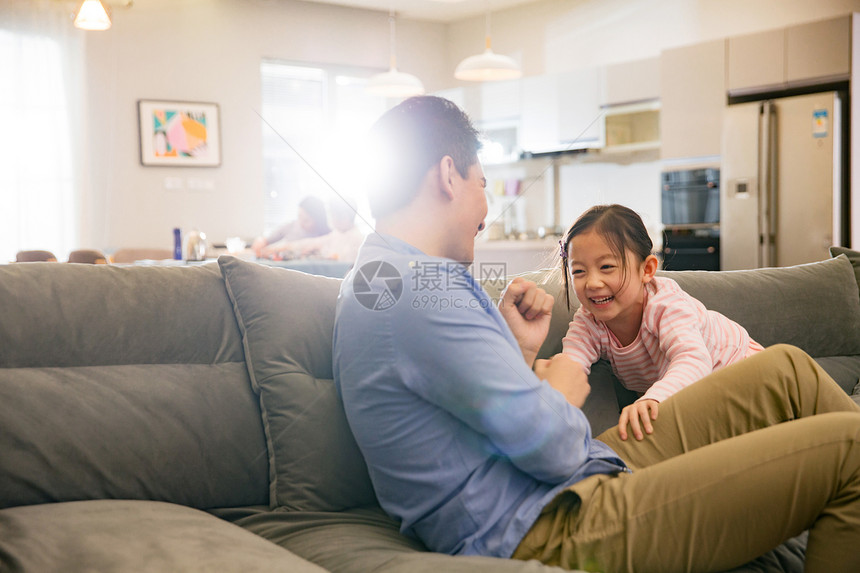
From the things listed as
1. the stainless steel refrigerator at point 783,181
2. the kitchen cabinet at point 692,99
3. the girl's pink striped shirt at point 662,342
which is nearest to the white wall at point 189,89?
the kitchen cabinet at point 692,99

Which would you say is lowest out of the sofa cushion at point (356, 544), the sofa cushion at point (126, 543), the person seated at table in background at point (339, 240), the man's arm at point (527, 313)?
the sofa cushion at point (356, 544)

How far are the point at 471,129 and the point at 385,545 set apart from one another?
0.66m

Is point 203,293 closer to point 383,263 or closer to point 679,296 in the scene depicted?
point 383,263

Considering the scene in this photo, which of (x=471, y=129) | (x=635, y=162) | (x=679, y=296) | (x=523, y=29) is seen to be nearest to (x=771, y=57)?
(x=635, y=162)

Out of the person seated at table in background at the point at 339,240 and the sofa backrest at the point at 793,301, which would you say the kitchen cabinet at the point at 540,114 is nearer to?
the person seated at table in background at the point at 339,240

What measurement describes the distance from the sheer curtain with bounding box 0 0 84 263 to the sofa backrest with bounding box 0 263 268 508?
4.64 meters

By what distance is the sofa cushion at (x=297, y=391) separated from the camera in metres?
1.25

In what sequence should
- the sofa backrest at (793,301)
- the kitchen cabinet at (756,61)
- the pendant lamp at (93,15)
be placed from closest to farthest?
the sofa backrest at (793,301)
the pendant lamp at (93,15)
the kitchen cabinet at (756,61)

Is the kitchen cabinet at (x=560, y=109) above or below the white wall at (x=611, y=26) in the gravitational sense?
below

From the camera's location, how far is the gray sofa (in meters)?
1.03

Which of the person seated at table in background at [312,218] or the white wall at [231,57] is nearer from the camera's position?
the person seated at table in background at [312,218]

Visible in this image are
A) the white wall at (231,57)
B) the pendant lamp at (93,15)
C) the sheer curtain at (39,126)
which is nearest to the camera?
the pendant lamp at (93,15)

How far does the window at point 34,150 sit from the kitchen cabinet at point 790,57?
4965 mm

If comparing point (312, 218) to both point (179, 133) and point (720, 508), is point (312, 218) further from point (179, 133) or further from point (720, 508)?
point (720, 508)
